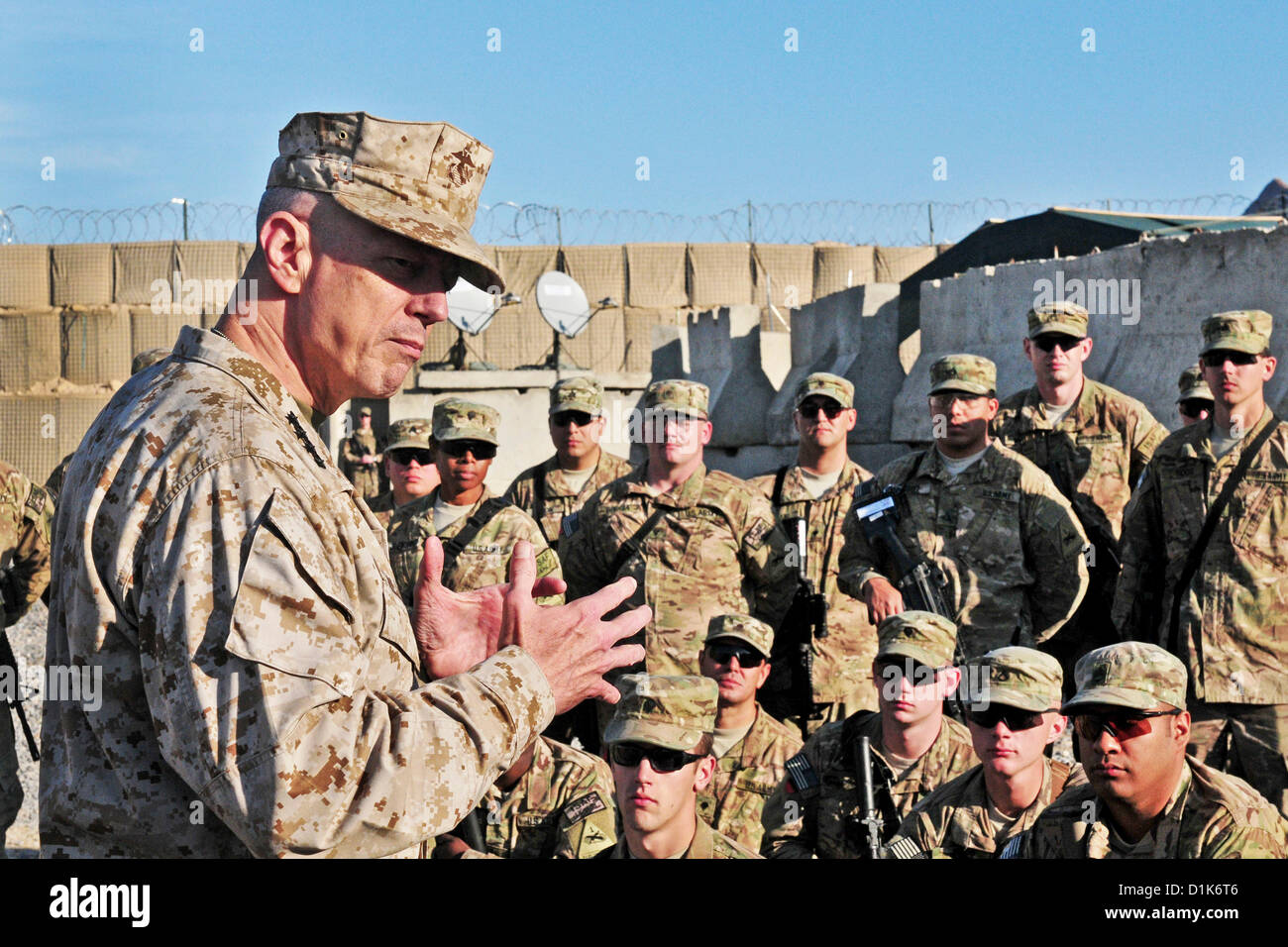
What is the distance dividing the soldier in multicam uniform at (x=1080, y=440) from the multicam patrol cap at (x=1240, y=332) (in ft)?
4.57

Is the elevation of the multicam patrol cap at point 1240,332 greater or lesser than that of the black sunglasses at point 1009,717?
greater

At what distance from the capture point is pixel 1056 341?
7.18m

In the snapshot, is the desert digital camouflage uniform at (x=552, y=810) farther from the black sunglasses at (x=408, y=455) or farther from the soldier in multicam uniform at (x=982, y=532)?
the black sunglasses at (x=408, y=455)

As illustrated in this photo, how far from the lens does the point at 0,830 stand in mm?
5500

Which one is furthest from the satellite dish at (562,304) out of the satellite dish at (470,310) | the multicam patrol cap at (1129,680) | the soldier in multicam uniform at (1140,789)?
the soldier in multicam uniform at (1140,789)

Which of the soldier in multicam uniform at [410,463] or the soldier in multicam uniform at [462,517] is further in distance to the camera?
the soldier in multicam uniform at [410,463]

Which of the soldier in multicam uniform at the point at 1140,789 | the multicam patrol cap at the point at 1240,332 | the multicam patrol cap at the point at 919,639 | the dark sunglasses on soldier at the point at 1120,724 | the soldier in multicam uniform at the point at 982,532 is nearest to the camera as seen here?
the soldier in multicam uniform at the point at 1140,789

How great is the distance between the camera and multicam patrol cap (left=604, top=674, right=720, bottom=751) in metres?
4.40

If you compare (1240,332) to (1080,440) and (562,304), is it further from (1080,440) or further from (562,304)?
(562,304)

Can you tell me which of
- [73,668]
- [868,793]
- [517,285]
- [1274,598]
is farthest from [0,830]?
[517,285]

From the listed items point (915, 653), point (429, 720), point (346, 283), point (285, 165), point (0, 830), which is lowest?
point (0, 830)

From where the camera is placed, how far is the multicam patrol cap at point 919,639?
507 centimetres
